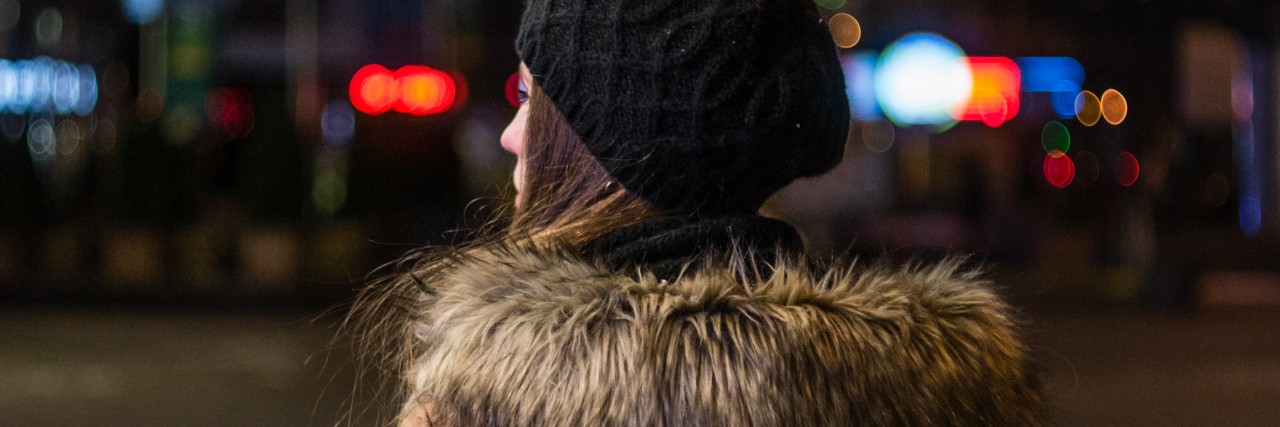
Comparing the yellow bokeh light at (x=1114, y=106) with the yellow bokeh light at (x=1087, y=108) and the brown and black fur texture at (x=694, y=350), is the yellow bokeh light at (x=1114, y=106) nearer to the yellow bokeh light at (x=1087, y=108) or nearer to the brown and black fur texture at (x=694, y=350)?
the yellow bokeh light at (x=1087, y=108)

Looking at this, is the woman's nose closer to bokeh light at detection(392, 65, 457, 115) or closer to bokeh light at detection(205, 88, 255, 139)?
bokeh light at detection(392, 65, 457, 115)

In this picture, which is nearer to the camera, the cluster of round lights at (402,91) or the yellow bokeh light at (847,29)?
the cluster of round lights at (402,91)

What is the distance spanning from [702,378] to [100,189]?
10844mm

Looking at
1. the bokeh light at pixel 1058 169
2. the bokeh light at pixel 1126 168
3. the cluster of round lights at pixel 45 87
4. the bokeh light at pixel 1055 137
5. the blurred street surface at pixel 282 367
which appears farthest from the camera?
Result: the bokeh light at pixel 1058 169

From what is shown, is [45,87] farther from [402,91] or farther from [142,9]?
[402,91]

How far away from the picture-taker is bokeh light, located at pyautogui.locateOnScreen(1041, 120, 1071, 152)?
47.1 feet

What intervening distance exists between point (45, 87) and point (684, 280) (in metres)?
13.0

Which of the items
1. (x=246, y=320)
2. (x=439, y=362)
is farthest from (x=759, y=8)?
(x=246, y=320)

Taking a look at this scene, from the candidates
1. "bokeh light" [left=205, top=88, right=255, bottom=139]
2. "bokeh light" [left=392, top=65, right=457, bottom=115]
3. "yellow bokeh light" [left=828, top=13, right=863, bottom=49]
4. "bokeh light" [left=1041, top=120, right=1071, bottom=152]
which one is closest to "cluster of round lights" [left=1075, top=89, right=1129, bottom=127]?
"bokeh light" [left=1041, top=120, right=1071, bottom=152]

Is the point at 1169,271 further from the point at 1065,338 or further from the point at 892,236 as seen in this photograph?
the point at 892,236

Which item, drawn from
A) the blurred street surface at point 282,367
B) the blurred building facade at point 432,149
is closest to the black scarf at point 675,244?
the blurred street surface at point 282,367

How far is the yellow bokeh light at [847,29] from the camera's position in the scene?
1262 centimetres

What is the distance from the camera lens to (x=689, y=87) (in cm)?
126

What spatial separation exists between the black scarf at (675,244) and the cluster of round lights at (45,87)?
498 inches
